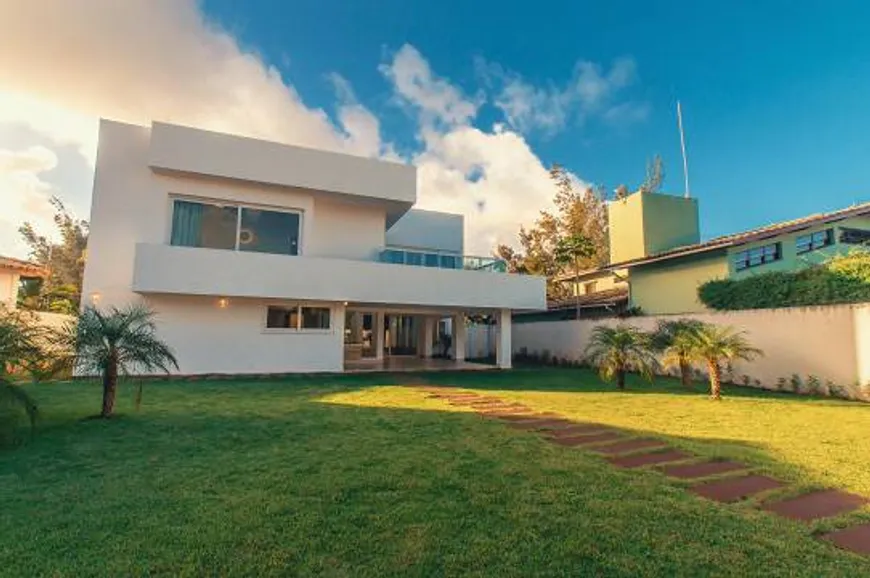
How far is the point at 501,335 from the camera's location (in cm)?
1766

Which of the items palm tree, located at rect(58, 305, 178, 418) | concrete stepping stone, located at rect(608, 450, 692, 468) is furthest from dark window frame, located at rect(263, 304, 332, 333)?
concrete stepping stone, located at rect(608, 450, 692, 468)

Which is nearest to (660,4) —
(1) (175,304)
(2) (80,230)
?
(1) (175,304)

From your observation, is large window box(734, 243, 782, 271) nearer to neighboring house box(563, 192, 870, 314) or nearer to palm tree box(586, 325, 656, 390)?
neighboring house box(563, 192, 870, 314)

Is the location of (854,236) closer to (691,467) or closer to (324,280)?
(691,467)

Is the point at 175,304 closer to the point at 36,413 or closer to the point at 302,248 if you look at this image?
the point at 302,248

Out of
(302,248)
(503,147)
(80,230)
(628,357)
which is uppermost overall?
(503,147)

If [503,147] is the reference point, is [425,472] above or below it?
below

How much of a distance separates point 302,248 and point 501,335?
8.18 m

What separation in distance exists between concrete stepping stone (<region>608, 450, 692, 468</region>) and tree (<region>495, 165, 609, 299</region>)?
86.5 ft

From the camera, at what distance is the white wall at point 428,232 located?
20.8 metres

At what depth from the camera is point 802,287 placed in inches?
499

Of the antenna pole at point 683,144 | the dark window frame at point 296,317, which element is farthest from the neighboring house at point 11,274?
the antenna pole at point 683,144

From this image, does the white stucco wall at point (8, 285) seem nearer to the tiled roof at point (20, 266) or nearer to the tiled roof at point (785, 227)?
the tiled roof at point (20, 266)

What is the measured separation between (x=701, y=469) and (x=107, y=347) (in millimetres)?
8520
